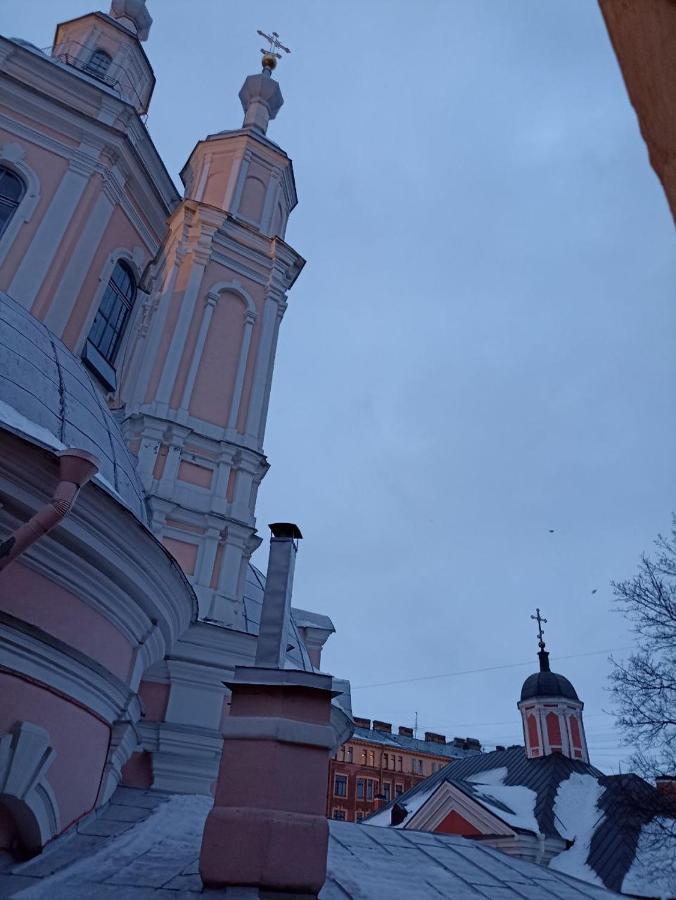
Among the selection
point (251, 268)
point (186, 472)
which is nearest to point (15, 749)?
point (186, 472)

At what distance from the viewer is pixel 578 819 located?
21219 mm

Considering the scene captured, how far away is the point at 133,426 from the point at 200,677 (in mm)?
4161

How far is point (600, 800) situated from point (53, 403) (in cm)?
2221

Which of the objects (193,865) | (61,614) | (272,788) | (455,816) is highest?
(455,816)

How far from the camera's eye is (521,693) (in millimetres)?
30203

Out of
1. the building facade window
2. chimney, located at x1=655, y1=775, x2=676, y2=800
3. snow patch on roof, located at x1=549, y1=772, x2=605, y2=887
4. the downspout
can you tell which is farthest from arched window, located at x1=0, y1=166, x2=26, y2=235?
the building facade window

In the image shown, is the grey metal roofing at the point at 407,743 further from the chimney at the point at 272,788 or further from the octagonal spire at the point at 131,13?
the chimney at the point at 272,788

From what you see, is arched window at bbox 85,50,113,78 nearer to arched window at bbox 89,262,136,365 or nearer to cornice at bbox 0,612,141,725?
arched window at bbox 89,262,136,365

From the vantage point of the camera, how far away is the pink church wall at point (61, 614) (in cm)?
490

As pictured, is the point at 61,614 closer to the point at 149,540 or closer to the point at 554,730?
the point at 149,540

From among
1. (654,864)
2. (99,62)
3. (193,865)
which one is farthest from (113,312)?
(654,864)

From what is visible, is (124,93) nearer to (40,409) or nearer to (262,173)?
(262,173)

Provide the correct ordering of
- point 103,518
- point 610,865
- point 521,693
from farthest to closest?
point 521,693
point 610,865
point 103,518

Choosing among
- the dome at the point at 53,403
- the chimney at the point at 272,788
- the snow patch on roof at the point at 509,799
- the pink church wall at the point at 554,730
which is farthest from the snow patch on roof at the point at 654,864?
the dome at the point at 53,403
